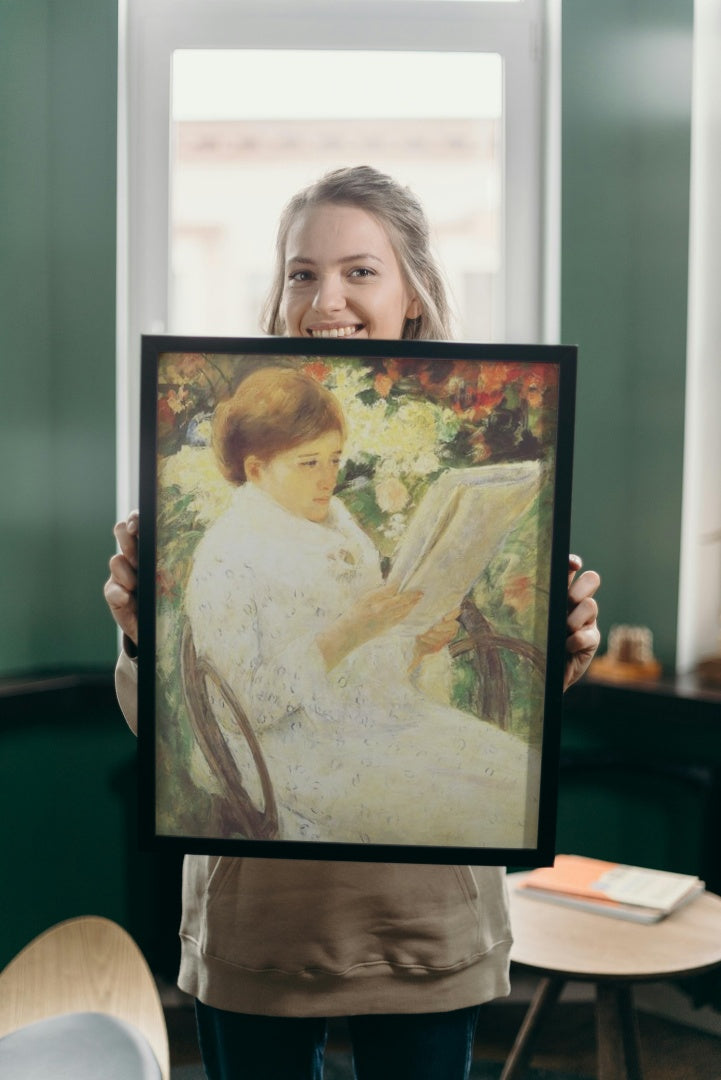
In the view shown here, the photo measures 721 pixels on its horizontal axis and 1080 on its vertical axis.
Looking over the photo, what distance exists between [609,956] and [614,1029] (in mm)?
138

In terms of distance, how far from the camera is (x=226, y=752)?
997 mm

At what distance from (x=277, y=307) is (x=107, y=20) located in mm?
1632

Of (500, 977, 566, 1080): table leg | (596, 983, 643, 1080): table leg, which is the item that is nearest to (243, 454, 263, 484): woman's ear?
(596, 983, 643, 1080): table leg

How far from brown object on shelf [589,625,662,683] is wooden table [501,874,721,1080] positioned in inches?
27.3

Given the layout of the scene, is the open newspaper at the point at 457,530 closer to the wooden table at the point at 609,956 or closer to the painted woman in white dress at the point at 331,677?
the painted woman in white dress at the point at 331,677

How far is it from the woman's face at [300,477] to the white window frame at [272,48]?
168 centimetres

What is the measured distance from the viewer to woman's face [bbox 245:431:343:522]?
3.20ft

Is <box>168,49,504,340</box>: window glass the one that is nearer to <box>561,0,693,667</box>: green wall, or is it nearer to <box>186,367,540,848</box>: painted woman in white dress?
<box>561,0,693,667</box>: green wall

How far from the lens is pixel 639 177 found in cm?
259

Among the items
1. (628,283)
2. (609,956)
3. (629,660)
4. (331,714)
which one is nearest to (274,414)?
(331,714)

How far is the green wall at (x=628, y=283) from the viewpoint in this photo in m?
2.55

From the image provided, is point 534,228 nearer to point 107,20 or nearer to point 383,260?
point 107,20

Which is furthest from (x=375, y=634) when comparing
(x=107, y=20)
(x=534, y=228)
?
(x=107, y=20)

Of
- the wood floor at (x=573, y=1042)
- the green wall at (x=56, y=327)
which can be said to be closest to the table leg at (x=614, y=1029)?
the wood floor at (x=573, y=1042)
